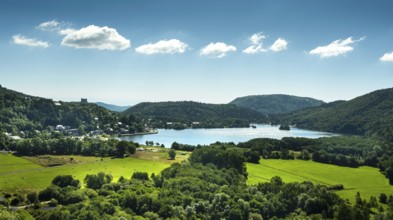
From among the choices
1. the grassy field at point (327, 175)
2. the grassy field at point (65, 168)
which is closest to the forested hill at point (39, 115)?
the grassy field at point (65, 168)

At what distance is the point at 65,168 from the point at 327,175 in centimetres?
6039

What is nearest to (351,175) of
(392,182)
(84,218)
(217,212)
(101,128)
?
(392,182)

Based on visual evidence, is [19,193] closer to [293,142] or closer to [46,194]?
[46,194]

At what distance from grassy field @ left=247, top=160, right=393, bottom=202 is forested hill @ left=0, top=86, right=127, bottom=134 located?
10278 cm

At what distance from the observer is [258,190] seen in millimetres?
59969

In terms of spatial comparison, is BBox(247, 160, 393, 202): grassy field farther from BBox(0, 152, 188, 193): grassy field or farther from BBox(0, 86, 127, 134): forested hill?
BBox(0, 86, 127, 134): forested hill

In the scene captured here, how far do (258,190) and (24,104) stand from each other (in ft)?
467

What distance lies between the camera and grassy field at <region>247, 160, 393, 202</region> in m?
72.1

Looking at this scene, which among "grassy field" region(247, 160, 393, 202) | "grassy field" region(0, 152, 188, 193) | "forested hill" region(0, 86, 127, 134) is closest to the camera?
"grassy field" region(0, 152, 188, 193)

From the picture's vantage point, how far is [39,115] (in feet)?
557

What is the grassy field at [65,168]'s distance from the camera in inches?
2562

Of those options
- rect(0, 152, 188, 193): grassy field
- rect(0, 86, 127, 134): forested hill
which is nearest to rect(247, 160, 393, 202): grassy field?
rect(0, 152, 188, 193): grassy field

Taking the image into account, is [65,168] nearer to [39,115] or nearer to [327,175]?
[327,175]

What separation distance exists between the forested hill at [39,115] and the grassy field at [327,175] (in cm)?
10278
